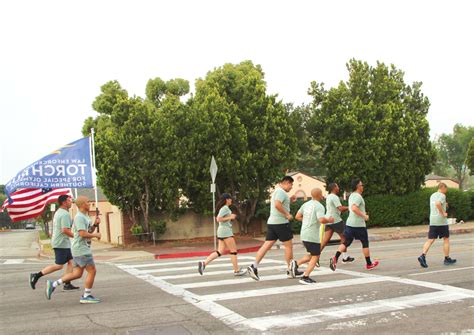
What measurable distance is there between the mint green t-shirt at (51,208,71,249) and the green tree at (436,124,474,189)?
280 feet

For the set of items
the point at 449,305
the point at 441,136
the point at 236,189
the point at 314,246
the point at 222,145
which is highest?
the point at 441,136

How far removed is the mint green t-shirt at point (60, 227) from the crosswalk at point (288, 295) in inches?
76.1

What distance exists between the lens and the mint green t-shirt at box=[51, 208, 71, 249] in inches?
334

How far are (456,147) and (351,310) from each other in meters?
87.3

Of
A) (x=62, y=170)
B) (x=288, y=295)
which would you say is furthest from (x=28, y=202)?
(x=288, y=295)

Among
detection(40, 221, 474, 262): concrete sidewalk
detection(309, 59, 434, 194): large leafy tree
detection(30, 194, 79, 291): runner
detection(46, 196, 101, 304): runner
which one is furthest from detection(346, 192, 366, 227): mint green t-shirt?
detection(309, 59, 434, 194): large leafy tree

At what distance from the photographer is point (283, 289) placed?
27.6ft

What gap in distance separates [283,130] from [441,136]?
74574 millimetres

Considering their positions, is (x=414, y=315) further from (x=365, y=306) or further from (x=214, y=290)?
(x=214, y=290)

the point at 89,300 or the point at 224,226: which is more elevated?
the point at 224,226

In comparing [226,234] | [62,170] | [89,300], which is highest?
[62,170]

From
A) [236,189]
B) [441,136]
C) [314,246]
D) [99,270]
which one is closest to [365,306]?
[314,246]

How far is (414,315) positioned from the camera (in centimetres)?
651

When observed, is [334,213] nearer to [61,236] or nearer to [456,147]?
[61,236]
